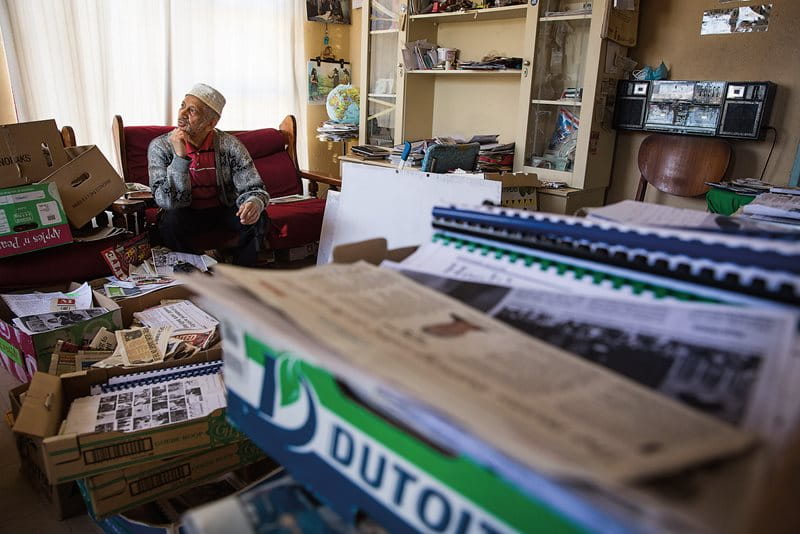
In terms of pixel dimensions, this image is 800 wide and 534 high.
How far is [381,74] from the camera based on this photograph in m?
3.93

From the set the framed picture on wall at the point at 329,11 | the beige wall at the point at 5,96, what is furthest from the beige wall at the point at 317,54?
the beige wall at the point at 5,96

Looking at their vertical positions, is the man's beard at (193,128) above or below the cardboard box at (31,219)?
above

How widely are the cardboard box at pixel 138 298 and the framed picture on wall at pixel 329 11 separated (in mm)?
2856

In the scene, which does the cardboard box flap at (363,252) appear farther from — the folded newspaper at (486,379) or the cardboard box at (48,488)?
the cardboard box at (48,488)

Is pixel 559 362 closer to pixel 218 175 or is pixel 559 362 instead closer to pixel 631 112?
pixel 218 175

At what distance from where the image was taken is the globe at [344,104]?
13.6ft

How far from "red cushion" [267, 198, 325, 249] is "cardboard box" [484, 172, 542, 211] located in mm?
1037

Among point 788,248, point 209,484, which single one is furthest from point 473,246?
point 209,484

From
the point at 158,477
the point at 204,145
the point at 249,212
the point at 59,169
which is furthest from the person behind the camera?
the point at 204,145

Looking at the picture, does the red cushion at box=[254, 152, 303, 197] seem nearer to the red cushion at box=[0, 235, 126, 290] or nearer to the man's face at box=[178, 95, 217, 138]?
the man's face at box=[178, 95, 217, 138]

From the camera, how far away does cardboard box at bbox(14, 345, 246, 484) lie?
110 centimetres

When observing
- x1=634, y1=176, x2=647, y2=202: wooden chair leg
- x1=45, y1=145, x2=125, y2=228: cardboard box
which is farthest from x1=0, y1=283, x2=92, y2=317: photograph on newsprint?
x1=634, y1=176, x2=647, y2=202: wooden chair leg

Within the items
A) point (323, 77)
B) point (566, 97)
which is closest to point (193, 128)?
point (566, 97)

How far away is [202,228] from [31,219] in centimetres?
74
